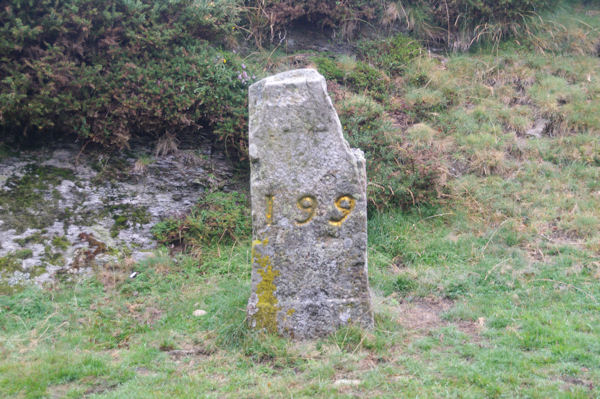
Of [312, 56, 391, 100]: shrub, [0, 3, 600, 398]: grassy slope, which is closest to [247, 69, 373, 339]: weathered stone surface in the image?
[0, 3, 600, 398]: grassy slope

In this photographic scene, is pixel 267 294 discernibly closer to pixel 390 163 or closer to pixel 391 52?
pixel 390 163

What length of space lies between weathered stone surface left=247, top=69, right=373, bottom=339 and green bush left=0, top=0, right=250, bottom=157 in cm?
339

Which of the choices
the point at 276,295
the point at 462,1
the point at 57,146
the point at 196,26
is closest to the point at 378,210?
the point at 276,295

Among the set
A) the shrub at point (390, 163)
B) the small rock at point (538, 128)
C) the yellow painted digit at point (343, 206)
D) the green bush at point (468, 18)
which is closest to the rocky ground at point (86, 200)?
the shrub at point (390, 163)

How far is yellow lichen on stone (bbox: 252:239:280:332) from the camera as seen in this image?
4.50 m

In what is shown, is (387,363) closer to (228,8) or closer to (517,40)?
(228,8)

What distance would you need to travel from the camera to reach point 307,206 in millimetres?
4484

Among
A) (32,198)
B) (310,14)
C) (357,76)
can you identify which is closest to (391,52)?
(357,76)

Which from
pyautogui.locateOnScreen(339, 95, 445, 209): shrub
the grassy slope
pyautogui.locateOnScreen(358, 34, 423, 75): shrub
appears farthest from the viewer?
pyautogui.locateOnScreen(358, 34, 423, 75): shrub

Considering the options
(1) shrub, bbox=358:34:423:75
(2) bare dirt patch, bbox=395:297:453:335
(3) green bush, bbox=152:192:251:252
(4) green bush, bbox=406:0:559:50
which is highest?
(4) green bush, bbox=406:0:559:50

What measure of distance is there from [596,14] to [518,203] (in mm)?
7336

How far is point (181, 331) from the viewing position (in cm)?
495

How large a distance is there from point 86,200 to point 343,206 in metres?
4.11

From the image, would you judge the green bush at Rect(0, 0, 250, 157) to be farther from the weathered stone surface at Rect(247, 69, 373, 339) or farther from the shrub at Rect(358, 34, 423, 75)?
the shrub at Rect(358, 34, 423, 75)
